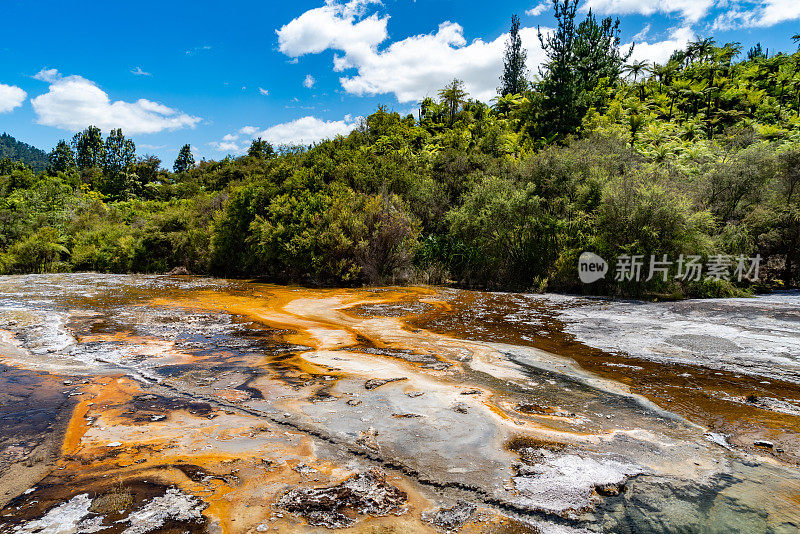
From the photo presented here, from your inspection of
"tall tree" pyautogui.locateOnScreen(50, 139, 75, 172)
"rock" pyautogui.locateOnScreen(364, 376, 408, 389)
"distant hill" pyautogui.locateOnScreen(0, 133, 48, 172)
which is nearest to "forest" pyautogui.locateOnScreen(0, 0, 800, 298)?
"rock" pyautogui.locateOnScreen(364, 376, 408, 389)

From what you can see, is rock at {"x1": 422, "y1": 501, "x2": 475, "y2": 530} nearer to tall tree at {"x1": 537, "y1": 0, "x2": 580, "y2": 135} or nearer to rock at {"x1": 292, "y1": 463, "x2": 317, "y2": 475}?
rock at {"x1": 292, "y1": 463, "x2": 317, "y2": 475}

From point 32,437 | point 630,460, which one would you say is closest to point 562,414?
point 630,460

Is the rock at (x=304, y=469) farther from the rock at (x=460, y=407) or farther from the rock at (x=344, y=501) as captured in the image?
the rock at (x=460, y=407)

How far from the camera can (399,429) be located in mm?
4098

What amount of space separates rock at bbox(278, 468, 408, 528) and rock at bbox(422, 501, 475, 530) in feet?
0.66

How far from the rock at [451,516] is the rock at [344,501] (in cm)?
20

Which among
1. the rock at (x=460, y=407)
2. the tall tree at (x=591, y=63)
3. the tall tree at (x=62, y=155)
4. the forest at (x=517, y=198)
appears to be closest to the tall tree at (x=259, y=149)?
the forest at (x=517, y=198)

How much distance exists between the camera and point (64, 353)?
6.86 metres

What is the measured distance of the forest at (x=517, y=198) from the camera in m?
14.1

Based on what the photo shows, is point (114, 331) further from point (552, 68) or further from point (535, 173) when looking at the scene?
point (552, 68)

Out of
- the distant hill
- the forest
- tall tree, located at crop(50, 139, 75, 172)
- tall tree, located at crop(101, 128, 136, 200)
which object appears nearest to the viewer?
the forest

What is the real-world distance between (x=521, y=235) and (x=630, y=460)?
12.9 meters

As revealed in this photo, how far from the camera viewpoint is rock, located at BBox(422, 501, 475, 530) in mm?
2738

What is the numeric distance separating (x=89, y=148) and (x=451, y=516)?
8626 centimetres
